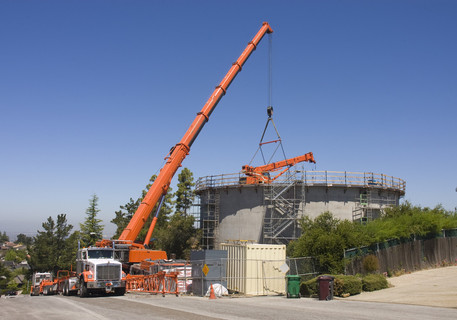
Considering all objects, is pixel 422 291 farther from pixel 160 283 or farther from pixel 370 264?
pixel 160 283

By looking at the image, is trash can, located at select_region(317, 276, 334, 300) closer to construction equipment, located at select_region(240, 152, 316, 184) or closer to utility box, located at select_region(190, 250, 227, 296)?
utility box, located at select_region(190, 250, 227, 296)

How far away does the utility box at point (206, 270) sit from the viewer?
25.4 meters

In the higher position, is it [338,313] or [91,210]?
[91,210]

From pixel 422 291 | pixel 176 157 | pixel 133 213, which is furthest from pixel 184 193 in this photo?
pixel 422 291

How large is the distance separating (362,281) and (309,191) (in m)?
20.6

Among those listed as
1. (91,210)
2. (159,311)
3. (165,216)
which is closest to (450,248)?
(159,311)

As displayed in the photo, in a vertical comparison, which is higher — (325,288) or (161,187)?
(161,187)

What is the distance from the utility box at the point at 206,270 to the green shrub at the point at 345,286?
6435 millimetres

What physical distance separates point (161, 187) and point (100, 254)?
26.6 feet

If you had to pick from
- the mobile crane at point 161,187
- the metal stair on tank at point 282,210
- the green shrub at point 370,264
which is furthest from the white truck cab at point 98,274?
the metal stair on tank at point 282,210

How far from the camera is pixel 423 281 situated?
2544cm

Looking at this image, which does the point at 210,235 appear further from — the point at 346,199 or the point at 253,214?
the point at 346,199

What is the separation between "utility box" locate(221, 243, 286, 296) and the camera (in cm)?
2609

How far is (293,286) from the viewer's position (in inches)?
920
